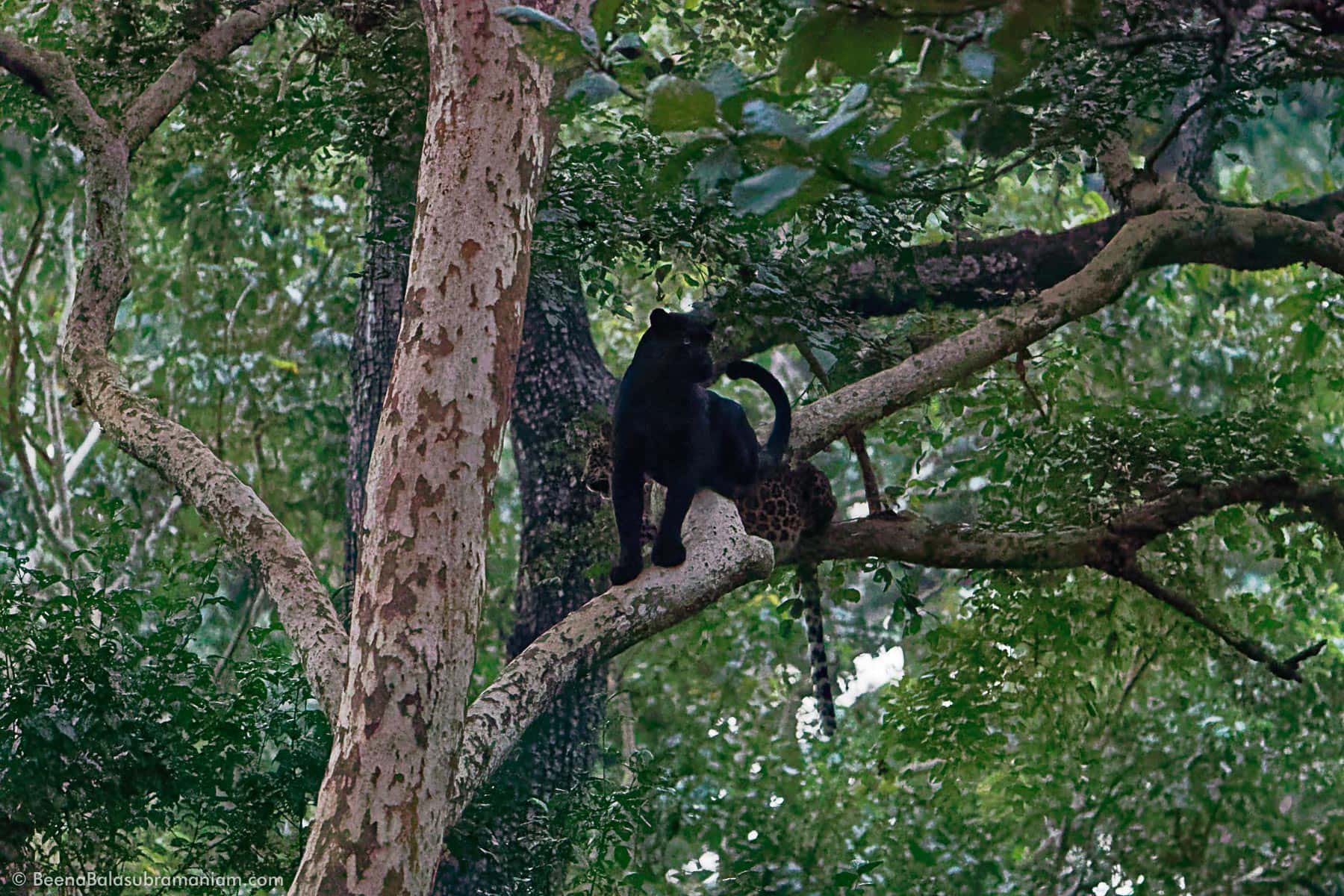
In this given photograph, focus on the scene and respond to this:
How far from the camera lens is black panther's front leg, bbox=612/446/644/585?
503 centimetres

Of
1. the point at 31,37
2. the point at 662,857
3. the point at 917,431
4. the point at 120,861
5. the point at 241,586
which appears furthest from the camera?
the point at 241,586

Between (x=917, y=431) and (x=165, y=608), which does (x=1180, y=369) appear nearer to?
(x=917, y=431)

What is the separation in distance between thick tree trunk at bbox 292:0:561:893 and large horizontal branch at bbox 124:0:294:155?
192 cm

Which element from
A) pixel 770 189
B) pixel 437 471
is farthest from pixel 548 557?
pixel 770 189

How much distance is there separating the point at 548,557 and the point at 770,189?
5.44 metres

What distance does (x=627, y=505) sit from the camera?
5.09 m

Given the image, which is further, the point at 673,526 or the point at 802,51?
the point at 673,526

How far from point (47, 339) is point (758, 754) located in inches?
268

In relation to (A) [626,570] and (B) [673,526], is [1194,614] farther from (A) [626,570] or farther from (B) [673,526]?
(A) [626,570]

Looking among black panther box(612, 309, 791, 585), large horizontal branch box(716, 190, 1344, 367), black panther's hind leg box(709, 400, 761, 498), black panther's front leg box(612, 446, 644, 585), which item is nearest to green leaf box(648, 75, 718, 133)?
black panther box(612, 309, 791, 585)

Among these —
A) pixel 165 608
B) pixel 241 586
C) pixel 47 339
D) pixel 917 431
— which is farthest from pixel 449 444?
pixel 47 339

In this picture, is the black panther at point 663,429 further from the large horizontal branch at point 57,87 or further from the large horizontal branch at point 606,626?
the large horizontal branch at point 57,87

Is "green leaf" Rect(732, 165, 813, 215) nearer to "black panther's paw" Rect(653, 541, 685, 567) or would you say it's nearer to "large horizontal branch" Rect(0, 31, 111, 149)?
"black panther's paw" Rect(653, 541, 685, 567)

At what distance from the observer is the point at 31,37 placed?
7.29 meters
